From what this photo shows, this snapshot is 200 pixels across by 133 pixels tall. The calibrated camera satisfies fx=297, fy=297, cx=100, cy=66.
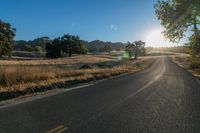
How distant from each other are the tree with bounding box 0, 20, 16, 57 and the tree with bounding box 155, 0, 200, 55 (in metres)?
27.0

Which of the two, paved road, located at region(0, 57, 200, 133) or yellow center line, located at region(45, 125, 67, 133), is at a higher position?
yellow center line, located at region(45, 125, 67, 133)

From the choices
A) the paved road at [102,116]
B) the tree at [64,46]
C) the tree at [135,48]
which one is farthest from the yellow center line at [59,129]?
the tree at [135,48]

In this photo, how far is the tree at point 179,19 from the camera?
28.0 meters

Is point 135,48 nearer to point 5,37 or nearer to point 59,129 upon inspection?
point 5,37

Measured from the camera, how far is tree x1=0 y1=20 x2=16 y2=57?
47781 mm

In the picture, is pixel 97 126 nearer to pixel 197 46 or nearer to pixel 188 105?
pixel 188 105

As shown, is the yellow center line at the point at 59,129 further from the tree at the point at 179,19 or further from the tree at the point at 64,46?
the tree at the point at 64,46

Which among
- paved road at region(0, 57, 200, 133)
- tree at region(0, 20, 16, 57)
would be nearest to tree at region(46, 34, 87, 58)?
tree at region(0, 20, 16, 57)

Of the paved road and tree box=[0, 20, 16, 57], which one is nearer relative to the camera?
the paved road

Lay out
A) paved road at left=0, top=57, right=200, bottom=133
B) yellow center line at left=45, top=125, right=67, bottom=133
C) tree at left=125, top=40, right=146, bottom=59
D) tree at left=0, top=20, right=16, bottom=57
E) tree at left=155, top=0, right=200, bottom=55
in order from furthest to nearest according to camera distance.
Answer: tree at left=125, top=40, right=146, bottom=59 → tree at left=0, top=20, right=16, bottom=57 → tree at left=155, top=0, right=200, bottom=55 → paved road at left=0, top=57, right=200, bottom=133 → yellow center line at left=45, top=125, right=67, bottom=133

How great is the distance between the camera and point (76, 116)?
8906 mm

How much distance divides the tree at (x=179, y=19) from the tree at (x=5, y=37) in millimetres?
27022

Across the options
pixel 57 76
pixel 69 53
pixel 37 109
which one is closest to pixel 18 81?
pixel 57 76

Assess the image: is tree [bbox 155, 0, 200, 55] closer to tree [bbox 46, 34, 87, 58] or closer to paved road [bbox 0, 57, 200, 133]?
paved road [bbox 0, 57, 200, 133]
